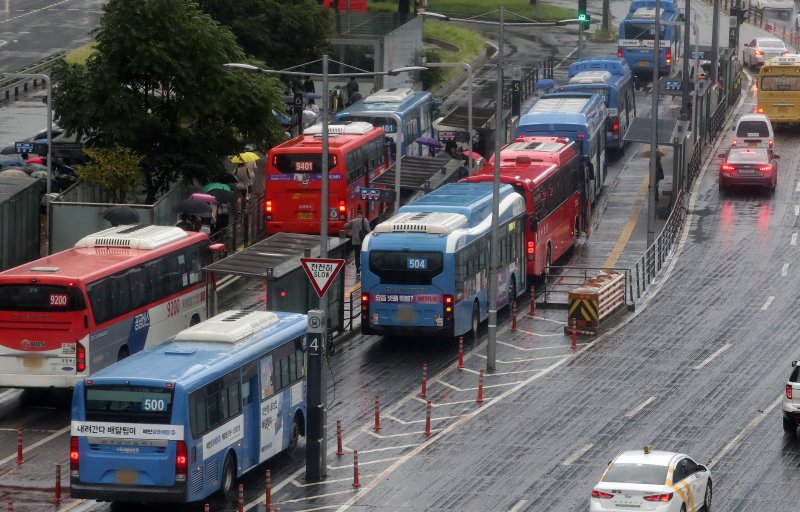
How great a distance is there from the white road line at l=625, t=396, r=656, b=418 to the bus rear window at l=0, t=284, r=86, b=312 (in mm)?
12359

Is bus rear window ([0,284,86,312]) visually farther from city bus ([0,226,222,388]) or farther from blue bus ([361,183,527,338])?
blue bus ([361,183,527,338])

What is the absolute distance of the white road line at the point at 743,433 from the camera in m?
35.0

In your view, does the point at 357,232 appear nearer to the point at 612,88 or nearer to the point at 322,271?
the point at 322,271

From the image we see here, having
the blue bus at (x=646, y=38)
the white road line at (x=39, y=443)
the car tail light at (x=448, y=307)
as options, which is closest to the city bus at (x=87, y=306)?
the white road line at (x=39, y=443)

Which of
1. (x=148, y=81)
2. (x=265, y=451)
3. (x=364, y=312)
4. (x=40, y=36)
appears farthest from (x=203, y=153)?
(x=40, y=36)

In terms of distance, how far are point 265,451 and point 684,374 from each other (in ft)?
41.6

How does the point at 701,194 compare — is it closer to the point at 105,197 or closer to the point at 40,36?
the point at 105,197

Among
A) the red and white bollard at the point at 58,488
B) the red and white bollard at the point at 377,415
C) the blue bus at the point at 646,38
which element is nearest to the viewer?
the red and white bollard at the point at 58,488

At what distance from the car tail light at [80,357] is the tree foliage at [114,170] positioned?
16507 mm

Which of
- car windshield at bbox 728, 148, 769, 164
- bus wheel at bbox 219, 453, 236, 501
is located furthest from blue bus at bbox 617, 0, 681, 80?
bus wheel at bbox 219, 453, 236, 501

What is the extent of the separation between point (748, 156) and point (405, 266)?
951 inches

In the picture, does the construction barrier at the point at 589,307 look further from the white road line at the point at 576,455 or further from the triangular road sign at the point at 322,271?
the triangular road sign at the point at 322,271

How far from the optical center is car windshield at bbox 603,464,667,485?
96.3 ft

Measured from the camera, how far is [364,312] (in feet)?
145
